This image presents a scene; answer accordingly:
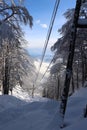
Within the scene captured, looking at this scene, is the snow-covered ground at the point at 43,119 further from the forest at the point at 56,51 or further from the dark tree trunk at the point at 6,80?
the dark tree trunk at the point at 6,80

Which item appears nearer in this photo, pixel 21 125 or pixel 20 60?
pixel 21 125

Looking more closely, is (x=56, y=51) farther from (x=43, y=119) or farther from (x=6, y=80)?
(x=43, y=119)

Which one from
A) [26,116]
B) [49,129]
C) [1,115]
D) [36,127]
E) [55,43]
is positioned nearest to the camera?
[49,129]

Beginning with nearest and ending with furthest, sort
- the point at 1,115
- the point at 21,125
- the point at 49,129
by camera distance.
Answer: the point at 49,129 < the point at 21,125 < the point at 1,115

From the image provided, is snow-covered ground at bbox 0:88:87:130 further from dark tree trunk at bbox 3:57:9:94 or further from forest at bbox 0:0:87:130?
dark tree trunk at bbox 3:57:9:94

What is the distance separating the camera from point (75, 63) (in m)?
30.0

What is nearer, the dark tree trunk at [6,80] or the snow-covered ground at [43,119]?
the snow-covered ground at [43,119]

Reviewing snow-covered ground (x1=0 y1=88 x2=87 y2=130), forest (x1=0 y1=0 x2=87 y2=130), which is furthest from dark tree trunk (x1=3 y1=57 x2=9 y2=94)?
snow-covered ground (x1=0 y1=88 x2=87 y2=130)

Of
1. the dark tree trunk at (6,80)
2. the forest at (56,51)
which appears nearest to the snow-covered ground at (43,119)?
the forest at (56,51)

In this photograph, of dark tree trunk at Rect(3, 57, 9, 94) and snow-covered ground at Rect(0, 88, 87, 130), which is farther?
dark tree trunk at Rect(3, 57, 9, 94)

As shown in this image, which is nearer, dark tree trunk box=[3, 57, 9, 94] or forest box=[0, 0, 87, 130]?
forest box=[0, 0, 87, 130]

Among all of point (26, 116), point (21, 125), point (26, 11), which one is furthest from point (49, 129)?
point (26, 11)

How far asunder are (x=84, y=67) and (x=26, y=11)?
14.0m

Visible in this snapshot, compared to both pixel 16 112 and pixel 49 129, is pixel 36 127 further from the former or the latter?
pixel 16 112
